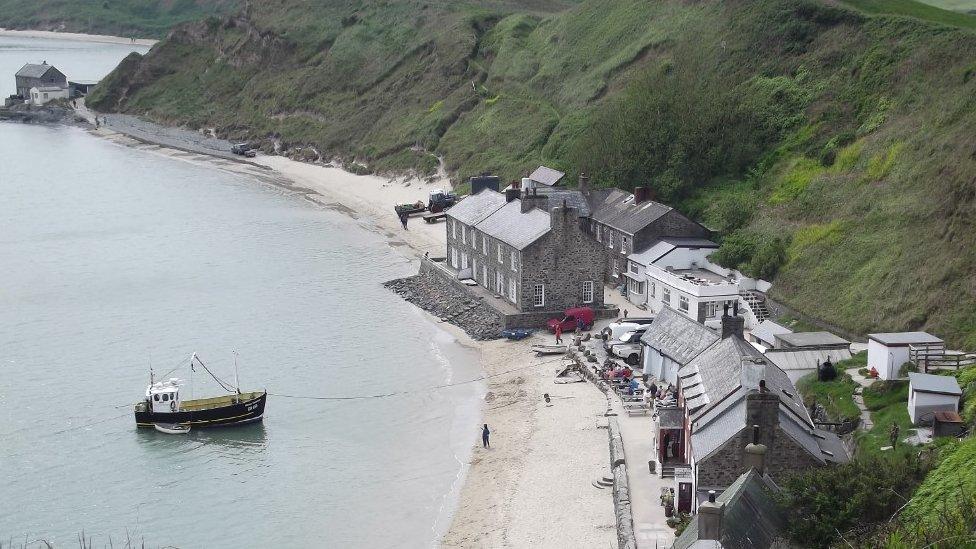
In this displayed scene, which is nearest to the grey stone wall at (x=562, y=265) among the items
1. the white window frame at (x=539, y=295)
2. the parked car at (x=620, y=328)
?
the white window frame at (x=539, y=295)

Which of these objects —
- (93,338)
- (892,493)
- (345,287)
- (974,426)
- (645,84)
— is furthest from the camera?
(645,84)

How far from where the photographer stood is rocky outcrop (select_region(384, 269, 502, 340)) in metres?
61.1

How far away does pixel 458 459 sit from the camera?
45500 millimetres

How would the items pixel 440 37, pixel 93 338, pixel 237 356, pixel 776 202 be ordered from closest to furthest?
1. pixel 237 356
2. pixel 93 338
3. pixel 776 202
4. pixel 440 37

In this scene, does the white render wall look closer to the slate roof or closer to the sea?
the sea

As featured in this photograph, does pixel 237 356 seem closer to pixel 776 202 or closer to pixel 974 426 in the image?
pixel 776 202

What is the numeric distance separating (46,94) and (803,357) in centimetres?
14539

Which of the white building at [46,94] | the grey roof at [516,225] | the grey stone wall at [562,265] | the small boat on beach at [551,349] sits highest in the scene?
the white building at [46,94]

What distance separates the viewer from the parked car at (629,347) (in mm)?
52594

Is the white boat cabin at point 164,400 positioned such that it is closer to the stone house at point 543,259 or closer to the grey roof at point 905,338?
the stone house at point 543,259

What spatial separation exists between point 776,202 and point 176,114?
351 feet

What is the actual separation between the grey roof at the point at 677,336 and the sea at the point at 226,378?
27.6ft

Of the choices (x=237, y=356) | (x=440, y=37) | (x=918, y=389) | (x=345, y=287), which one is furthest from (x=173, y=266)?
(x=440, y=37)

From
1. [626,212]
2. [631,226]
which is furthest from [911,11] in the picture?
[631,226]
